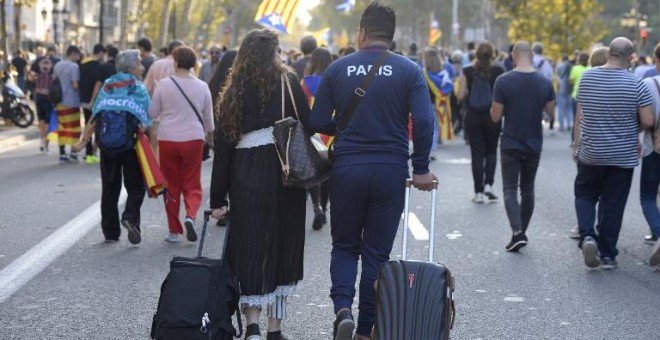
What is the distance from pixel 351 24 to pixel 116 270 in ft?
319

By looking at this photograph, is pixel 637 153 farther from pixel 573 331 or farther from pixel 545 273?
pixel 573 331

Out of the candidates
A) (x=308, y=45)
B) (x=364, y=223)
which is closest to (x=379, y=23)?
(x=364, y=223)

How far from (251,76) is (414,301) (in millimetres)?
1531

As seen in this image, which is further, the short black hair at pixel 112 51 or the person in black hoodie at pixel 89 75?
the short black hair at pixel 112 51

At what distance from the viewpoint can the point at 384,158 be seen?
636 centimetres

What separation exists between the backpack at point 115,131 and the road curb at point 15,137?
12.6 metres

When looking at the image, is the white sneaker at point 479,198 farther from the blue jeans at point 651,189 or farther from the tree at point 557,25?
the tree at point 557,25

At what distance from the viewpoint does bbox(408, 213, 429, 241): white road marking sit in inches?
456

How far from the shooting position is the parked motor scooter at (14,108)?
26.3 meters

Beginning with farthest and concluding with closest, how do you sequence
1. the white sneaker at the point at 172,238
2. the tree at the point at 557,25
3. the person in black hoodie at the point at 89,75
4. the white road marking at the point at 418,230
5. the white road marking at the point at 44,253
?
the tree at the point at 557,25 < the person in black hoodie at the point at 89,75 < the white road marking at the point at 418,230 < the white sneaker at the point at 172,238 < the white road marking at the point at 44,253

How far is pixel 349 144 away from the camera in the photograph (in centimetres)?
639

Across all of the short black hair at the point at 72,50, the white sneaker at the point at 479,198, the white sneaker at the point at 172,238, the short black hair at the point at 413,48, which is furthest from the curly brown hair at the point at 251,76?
the short black hair at the point at 413,48

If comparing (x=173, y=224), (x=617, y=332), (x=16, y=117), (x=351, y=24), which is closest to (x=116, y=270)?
(x=173, y=224)

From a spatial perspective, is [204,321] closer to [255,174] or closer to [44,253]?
[255,174]
